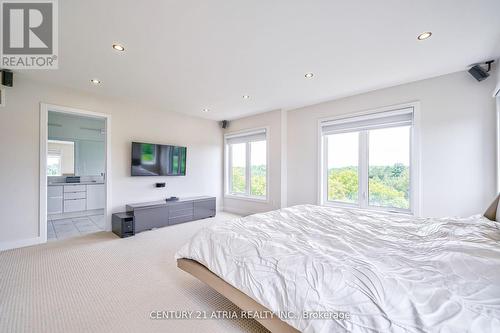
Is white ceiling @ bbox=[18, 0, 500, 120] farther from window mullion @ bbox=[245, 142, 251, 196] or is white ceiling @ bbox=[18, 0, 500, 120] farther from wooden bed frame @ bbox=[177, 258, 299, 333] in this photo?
wooden bed frame @ bbox=[177, 258, 299, 333]

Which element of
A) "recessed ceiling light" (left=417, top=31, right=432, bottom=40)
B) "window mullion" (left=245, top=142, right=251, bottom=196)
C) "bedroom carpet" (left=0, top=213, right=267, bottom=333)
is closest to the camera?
"bedroom carpet" (left=0, top=213, right=267, bottom=333)

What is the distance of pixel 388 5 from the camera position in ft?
5.65

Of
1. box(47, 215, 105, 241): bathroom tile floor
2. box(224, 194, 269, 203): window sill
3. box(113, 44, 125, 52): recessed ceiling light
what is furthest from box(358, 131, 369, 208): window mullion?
box(47, 215, 105, 241): bathroom tile floor

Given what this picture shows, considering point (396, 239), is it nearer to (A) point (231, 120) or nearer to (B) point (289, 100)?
(B) point (289, 100)

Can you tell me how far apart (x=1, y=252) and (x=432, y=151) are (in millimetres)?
6434

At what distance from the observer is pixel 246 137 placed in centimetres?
554

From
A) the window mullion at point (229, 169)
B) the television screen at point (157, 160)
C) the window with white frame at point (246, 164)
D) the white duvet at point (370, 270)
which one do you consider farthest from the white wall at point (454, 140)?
the television screen at point (157, 160)

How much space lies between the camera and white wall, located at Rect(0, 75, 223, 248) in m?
3.19

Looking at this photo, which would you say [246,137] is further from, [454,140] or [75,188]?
[75,188]

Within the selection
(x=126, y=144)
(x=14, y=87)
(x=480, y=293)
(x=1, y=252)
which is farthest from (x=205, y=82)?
(x=1, y=252)

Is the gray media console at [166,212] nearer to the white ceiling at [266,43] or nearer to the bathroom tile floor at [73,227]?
the bathroom tile floor at [73,227]

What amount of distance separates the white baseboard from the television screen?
1.73 m

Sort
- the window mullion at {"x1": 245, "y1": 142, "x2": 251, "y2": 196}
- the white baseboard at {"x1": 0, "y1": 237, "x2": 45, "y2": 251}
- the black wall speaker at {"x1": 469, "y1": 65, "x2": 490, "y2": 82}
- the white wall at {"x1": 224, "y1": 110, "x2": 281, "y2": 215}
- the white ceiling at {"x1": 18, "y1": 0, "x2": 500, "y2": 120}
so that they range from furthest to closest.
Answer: the window mullion at {"x1": 245, "y1": 142, "x2": 251, "y2": 196}, the white wall at {"x1": 224, "y1": 110, "x2": 281, "y2": 215}, the white baseboard at {"x1": 0, "y1": 237, "x2": 45, "y2": 251}, the black wall speaker at {"x1": 469, "y1": 65, "x2": 490, "y2": 82}, the white ceiling at {"x1": 18, "y1": 0, "x2": 500, "y2": 120}

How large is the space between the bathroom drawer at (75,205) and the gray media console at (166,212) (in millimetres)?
2266
